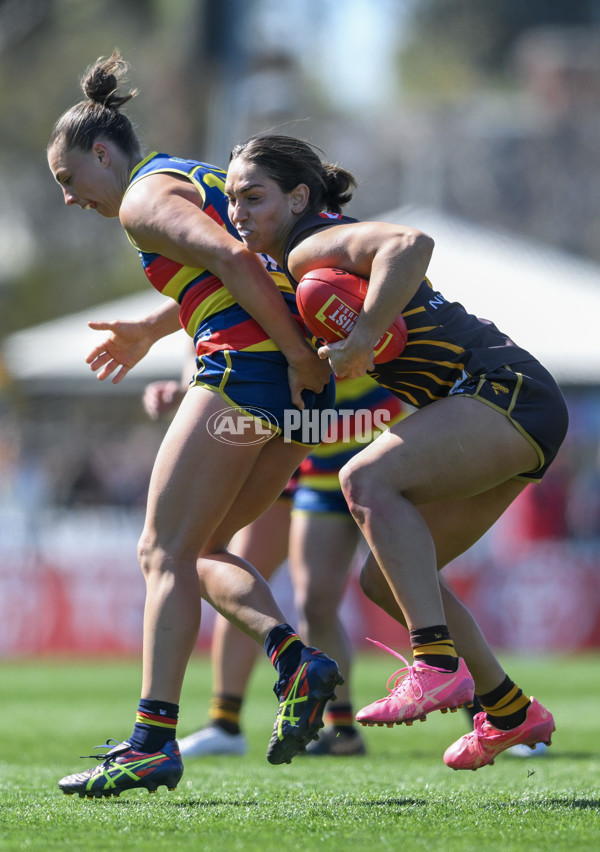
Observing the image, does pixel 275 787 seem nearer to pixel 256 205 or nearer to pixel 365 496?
pixel 365 496

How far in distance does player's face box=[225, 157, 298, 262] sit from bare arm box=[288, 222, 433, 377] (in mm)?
201

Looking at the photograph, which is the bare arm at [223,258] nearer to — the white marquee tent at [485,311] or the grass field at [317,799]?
the grass field at [317,799]

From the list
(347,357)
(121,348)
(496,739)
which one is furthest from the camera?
(121,348)

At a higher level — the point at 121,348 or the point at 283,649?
the point at 121,348

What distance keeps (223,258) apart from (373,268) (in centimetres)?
47

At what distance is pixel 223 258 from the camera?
406 cm

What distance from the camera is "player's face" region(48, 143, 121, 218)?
440cm

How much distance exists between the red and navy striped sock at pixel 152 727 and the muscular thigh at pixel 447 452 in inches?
38.0

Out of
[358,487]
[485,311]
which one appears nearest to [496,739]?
[358,487]

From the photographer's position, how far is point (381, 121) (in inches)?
1115

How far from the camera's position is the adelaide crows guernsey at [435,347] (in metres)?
4.11

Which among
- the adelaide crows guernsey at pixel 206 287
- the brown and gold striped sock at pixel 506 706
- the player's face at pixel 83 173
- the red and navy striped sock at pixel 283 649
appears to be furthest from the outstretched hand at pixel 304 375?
the brown and gold striped sock at pixel 506 706

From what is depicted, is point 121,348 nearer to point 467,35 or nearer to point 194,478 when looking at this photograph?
point 194,478

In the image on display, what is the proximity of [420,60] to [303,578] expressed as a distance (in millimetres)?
37515
